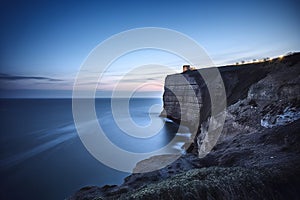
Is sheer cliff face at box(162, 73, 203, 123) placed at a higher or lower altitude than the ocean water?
higher

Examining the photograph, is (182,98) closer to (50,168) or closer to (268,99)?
(268,99)

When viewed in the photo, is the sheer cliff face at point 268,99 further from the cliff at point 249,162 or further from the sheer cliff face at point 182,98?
the sheer cliff face at point 182,98

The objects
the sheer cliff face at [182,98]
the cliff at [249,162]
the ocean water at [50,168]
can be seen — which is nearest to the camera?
the cliff at [249,162]

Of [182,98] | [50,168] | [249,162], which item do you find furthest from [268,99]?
[182,98]

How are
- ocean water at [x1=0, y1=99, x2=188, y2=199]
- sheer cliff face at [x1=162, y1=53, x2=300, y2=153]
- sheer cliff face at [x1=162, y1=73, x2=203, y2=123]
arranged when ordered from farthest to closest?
sheer cliff face at [x1=162, y1=73, x2=203, y2=123] → ocean water at [x1=0, y1=99, x2=188, y2=199] → sheer cliff face at [x1=162, y1=53, x2=300, y2=153]

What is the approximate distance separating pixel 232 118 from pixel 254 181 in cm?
1205

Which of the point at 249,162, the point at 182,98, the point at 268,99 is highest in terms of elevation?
the point at 268,99

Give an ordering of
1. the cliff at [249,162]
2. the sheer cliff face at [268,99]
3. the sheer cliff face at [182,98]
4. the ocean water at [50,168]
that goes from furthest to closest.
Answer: the sheer cliff face at [182,98] → the ocean water at [50,168] → the sheer cliff face at [268,99] → the cliff at [249,162]

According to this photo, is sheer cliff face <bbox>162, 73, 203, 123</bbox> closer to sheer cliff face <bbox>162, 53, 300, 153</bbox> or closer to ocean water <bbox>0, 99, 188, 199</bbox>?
sheer cliff face <bbox>162, 53, 300, 153</bbox>

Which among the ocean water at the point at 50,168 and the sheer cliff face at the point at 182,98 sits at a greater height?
the sheer cliff face at the point at 182,98

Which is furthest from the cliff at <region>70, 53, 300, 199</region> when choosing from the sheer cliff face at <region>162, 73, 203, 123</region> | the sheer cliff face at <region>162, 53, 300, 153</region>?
the sheer cliff face at <region>162, 73, 203, 123</region>

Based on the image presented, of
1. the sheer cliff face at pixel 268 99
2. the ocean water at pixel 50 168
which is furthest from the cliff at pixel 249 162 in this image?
the ocean water at pixel 50 168

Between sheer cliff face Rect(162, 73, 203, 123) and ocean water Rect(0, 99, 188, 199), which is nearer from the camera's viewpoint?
ocean water Rect(0, 99, 188, 199)

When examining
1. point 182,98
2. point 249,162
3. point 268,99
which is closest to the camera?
point 249,162
